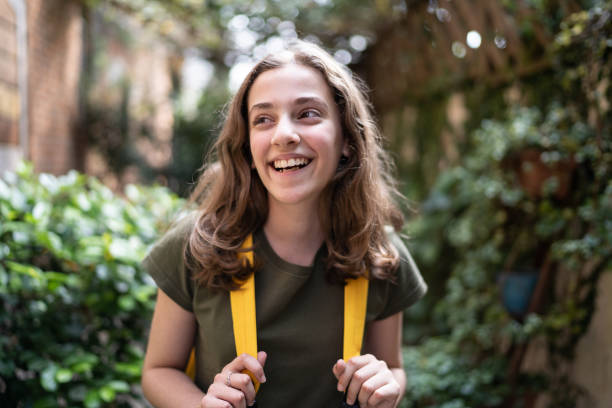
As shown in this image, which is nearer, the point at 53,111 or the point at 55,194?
the point at 55,194

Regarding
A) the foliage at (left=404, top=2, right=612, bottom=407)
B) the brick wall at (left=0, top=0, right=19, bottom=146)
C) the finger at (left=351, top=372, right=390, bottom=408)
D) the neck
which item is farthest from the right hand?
the brick wall at (left=0, top=0, right=19, bottom=146)

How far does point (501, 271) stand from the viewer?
9.37 ft

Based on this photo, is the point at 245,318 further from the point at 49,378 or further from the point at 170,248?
the point at 49,378

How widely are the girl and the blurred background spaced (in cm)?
33

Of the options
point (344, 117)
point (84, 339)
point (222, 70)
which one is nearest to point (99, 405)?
point (84, 339)

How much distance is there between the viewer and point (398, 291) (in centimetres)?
153

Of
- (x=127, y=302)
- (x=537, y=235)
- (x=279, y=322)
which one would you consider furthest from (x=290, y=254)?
(x=537, y=235)

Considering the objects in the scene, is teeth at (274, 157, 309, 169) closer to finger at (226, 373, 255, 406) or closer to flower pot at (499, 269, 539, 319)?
finger at (226, 373, 255, 406)

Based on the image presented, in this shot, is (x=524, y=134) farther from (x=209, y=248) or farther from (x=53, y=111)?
(x=53, y=111)

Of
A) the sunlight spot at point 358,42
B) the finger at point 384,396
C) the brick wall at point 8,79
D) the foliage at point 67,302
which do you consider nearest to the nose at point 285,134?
the finger at point 384,396

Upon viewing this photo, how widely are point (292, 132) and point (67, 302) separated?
120 centimetres

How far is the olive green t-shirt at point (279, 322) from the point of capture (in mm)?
1371

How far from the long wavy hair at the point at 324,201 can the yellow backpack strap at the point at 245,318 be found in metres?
0.03

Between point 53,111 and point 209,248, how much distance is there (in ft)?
15.7
